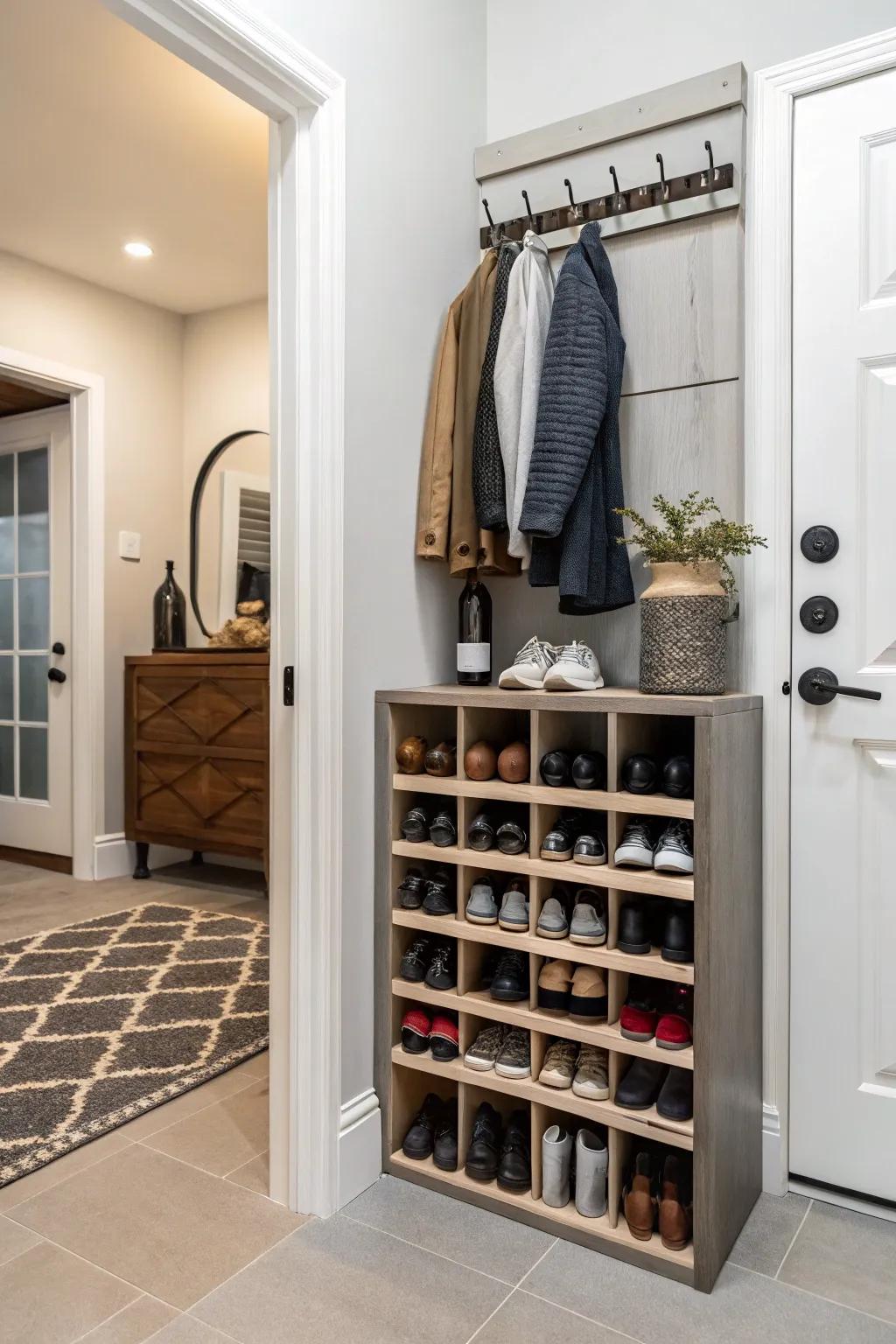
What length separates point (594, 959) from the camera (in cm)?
153

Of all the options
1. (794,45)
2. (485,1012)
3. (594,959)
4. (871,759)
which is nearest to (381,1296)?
(485,1012)

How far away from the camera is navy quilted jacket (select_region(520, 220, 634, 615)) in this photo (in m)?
1.68

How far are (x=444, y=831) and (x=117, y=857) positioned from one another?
2.82 metres

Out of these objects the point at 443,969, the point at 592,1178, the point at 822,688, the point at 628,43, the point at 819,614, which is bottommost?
the point at 592,1178

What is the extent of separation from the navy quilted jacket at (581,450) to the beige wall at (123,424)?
2.81 meters

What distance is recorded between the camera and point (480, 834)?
166 centimetres

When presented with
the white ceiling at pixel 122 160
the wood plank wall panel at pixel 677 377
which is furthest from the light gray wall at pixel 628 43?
the white ceiling at pixel 122 160

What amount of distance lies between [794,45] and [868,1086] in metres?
1.93

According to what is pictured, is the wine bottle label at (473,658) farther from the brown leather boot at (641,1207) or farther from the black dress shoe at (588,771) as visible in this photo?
the brown leather boot at (641,1207)

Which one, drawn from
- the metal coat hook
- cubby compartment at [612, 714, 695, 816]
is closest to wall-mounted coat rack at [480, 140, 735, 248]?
the metal coat hook

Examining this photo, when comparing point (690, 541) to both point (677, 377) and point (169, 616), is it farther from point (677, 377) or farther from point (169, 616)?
point (169, 616)

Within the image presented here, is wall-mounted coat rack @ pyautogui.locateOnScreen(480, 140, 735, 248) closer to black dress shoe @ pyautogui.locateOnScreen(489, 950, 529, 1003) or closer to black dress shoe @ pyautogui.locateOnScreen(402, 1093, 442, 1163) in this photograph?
black dress shoe @ pyautogui.locateOnScreen(489, 950, 529, 1003)

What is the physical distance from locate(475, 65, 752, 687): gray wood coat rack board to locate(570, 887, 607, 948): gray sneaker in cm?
51

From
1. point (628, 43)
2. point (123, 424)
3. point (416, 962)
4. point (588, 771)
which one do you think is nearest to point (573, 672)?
point (588, 771)
